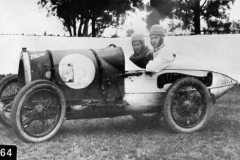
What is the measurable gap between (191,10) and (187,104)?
41.0 feet

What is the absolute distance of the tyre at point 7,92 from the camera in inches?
215

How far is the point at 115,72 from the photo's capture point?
17.0ft

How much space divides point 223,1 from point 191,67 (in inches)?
510

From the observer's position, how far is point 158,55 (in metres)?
5.25

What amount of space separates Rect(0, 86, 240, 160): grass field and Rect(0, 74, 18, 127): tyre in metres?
0.17

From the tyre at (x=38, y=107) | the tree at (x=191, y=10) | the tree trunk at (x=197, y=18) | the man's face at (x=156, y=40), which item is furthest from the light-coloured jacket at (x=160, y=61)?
the tree trunk at (x=197, y=18)

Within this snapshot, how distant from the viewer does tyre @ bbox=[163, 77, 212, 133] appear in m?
5.16

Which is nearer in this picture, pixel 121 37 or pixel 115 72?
pixel 115 72

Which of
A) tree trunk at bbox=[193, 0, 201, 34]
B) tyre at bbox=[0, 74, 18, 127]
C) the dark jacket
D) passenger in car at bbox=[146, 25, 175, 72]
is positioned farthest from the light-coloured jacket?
tree trunk at bbox=[193, 0, 201, 34]

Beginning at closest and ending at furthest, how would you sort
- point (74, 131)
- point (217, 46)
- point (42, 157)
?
point (42, 157) < point (74, 131) < point (217, 46)

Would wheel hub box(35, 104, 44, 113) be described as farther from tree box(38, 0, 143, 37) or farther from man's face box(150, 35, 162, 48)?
tree box(38, 0, 143, 37)

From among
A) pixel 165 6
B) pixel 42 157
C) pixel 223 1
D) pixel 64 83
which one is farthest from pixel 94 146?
pixel 223 1

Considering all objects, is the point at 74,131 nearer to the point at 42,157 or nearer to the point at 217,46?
the point at 42,157

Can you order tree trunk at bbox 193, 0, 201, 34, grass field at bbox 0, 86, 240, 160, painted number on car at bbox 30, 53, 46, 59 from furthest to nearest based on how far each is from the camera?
tree trunk at bbox 193, 0, 201, 34 → painted number on car at bbox 30, 53, 46, 59 → grass field at bbox 0, 86, 240, 160
